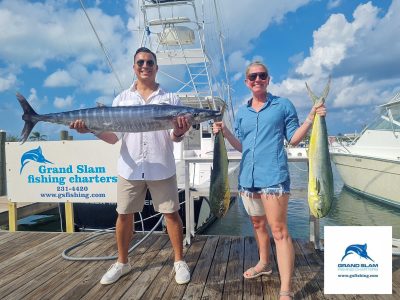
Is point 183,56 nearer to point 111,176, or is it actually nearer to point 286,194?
point 111,176

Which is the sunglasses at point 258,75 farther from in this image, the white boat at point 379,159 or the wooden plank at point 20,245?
the white boat at point 379,159

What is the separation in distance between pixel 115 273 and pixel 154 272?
35 cm

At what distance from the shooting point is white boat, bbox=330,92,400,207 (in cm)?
829

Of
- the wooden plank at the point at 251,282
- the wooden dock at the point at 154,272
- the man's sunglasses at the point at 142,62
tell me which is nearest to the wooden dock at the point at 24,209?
the wooden dock at the point at 154,272

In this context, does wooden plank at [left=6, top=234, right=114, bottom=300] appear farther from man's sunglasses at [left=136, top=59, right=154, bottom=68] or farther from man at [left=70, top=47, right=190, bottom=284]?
man's sunglasses at [left=136, top=59, right=154, bottom=68]

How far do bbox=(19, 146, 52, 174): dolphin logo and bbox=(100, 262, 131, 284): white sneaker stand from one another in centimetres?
219

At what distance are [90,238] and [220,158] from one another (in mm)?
2317

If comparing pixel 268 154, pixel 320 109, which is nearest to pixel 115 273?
pixel 268 154

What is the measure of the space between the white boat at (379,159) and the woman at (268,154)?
668cm

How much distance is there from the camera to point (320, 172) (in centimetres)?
216

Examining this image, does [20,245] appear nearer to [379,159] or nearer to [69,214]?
[69,214]

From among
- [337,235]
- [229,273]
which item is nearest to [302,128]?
[337,235]

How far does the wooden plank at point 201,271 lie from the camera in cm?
256

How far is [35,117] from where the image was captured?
2842mm
